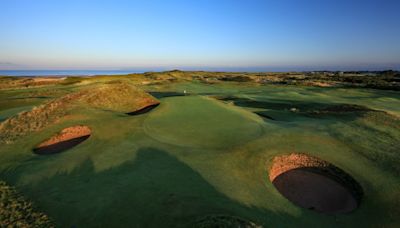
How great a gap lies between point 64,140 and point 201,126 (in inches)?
339

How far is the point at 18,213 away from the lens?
657cm

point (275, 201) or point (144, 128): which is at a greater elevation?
point (144, 128)

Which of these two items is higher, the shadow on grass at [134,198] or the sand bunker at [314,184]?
the shadow on grass at [134,198]

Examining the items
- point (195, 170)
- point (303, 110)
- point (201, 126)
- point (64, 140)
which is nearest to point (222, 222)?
point (195, 170)

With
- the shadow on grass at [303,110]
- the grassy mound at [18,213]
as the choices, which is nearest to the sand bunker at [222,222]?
the grassy mound at [18,213]

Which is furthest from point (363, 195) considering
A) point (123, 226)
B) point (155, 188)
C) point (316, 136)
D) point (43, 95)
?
point (43, 95)

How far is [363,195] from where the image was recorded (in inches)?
326

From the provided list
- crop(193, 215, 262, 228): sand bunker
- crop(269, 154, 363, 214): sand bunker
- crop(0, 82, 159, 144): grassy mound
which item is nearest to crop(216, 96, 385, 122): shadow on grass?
crop(269, 154, 363, 214): sand bunker

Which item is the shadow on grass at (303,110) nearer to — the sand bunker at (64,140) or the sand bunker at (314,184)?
the sand bunker at (314,184)

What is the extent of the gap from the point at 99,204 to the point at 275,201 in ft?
18.7

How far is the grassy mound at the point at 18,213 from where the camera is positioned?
20.0ft

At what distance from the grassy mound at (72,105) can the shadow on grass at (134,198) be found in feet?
23.8

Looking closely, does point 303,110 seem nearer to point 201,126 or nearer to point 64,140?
point 201,126

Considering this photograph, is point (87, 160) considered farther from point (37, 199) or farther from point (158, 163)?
point (158, 163)
